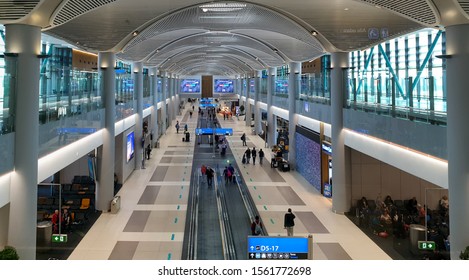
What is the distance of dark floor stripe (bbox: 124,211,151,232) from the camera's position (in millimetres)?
11472

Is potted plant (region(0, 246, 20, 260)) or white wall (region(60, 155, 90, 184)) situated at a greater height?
Result: white wall (region(60, 155, 90, 184))

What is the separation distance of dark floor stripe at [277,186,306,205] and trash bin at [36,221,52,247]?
8.01m

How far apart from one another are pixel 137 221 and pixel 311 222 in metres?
5.23

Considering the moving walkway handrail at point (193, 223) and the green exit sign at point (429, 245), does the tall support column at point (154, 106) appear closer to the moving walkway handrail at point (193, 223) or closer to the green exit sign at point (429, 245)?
the moving walkway handrail at point (193, 223)

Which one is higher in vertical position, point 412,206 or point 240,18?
point 240,18

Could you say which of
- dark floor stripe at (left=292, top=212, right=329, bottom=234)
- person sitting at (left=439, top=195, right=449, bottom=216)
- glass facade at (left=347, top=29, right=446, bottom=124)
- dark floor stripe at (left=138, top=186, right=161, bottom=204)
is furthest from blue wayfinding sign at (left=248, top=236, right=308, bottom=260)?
dark floor stripe at (left=138, top=186, right=161, bottom=204)

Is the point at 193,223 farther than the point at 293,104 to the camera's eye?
No

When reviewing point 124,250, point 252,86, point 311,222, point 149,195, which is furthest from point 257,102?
point 124,250

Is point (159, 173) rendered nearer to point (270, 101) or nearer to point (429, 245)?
point (270, 101)

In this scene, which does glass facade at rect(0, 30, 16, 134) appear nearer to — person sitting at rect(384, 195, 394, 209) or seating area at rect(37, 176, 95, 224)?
seating area at rect(37, 176, 95, 224)

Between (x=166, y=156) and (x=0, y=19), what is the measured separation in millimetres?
18355

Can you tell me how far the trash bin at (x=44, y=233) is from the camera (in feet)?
29.2

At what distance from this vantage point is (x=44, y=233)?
9.16 meters

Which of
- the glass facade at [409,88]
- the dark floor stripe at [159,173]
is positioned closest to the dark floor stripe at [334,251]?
the glass facade at [409,88]
